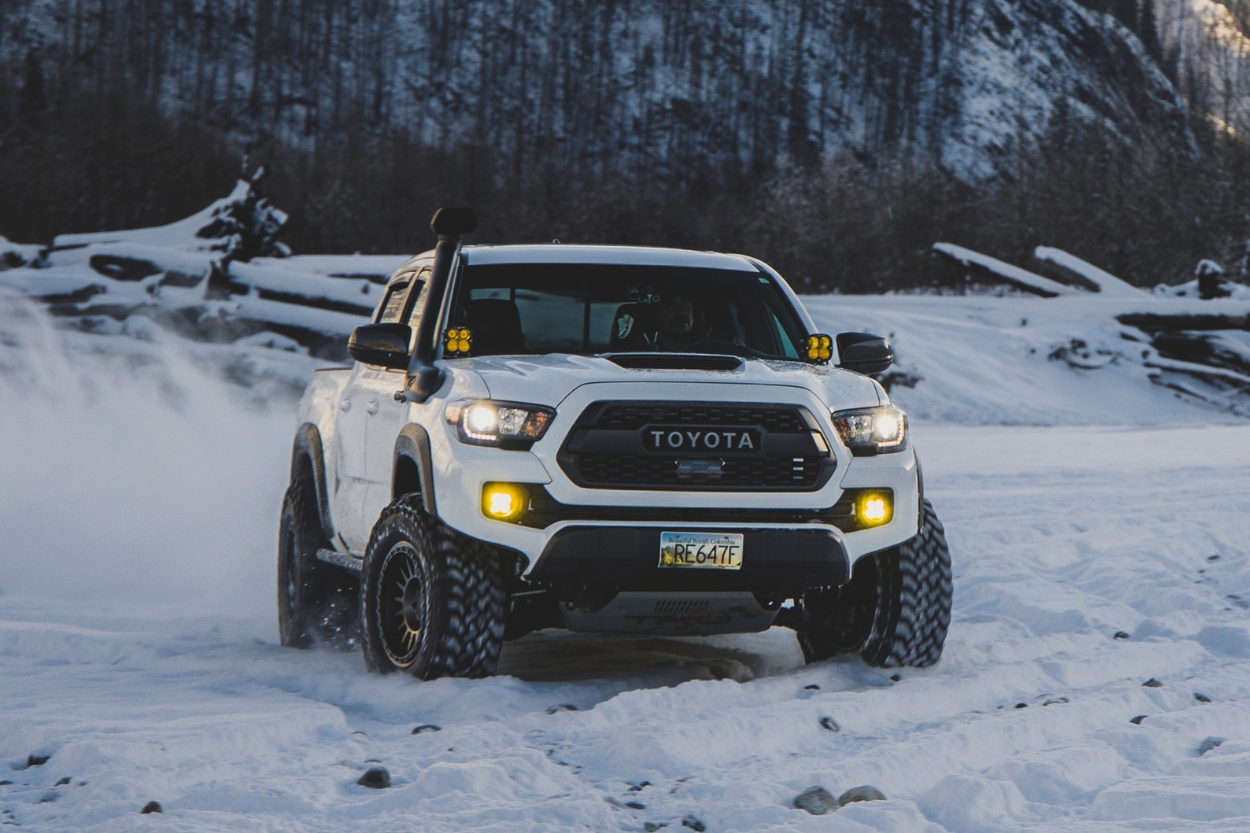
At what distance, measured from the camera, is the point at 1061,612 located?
7645mm

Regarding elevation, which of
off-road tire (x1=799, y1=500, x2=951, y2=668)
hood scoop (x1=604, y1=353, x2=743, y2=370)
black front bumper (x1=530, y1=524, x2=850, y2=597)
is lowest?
off-road tire (x1=799, y1=500, x2=951, y2=668)

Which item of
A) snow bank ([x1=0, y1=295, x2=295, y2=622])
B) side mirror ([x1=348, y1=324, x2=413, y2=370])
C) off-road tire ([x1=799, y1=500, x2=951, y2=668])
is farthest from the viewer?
snow bank ([x1=0, y1=295, x2=295, y2=622])

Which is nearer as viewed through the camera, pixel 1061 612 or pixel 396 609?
pixel 396 609

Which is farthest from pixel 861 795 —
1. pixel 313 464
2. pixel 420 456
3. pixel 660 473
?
pixel 313 464

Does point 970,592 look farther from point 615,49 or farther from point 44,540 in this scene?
point 615,49

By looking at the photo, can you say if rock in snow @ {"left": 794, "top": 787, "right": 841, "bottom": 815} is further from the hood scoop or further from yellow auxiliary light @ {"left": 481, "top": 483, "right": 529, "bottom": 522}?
the hood scoop

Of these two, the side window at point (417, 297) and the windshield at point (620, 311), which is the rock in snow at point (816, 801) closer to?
the windshield at point (620, 311)

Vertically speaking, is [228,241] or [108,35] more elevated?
[108,35]

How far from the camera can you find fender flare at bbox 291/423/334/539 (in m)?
7.46

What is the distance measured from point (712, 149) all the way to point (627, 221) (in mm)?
52218

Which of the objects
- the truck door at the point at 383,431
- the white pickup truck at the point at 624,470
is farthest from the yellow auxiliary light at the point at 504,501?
the truck door at the point at 383,431

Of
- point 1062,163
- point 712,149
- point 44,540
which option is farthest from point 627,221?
point 712,149

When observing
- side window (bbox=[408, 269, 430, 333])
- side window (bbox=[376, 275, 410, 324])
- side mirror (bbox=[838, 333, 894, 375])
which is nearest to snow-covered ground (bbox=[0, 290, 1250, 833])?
side mirror (bbox=[838, 333, 894, 375])

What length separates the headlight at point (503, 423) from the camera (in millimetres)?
5453
